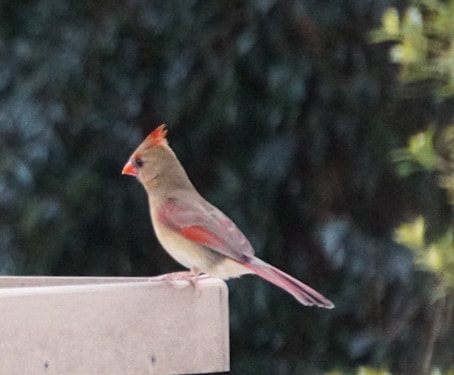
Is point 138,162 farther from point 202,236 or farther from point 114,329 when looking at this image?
point 114,329

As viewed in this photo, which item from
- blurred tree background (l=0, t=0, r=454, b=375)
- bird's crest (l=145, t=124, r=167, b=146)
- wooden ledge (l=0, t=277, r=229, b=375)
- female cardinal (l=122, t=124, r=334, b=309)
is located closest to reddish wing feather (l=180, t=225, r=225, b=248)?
female cardinal (l=122, t=124, r=334, b=309)

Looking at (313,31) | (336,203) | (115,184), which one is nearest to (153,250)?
(115,184)

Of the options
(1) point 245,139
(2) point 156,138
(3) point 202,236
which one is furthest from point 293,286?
(1) point 245,139

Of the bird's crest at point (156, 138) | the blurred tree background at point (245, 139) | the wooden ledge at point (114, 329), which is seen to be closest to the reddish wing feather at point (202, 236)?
the bird's crest at point (156, 138)

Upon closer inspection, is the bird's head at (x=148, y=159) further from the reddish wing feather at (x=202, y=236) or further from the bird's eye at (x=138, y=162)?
the reddish wing feather at (x=202, y=236)

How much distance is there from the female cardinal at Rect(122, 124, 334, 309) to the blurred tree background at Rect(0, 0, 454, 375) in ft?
2.05

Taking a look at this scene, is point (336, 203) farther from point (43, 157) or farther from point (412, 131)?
point (43, 157)

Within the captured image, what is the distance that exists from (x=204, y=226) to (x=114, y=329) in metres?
0.74

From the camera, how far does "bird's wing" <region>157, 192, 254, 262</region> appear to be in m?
2.62

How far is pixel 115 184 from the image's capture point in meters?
3.57

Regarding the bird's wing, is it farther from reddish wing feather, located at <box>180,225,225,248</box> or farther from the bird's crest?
the bird's crest

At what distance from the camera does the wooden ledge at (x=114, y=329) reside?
185 centimetres

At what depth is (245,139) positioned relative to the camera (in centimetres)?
358

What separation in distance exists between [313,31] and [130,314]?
5.23 feet
